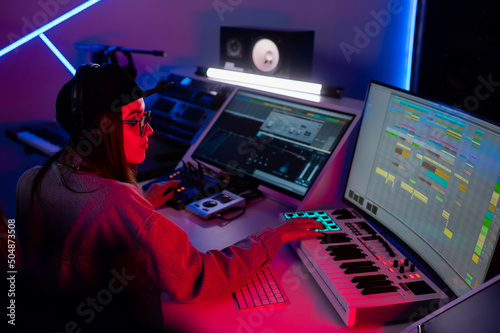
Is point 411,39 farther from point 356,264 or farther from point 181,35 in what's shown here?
point 356,264

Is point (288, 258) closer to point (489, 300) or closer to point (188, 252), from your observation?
point (188, 252)

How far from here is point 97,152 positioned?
3.64ft

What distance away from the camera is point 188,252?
107 cm

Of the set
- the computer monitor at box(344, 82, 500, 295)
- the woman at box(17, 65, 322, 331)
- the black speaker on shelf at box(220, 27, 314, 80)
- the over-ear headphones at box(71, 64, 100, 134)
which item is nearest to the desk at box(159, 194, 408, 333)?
the woman at box(17, 65, 322, 331)

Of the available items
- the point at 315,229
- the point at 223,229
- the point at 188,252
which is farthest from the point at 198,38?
the point at 188,252

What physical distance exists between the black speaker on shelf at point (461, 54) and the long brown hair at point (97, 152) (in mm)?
1798


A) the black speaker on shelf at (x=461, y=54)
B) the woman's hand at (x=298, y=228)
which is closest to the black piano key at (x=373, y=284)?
the woman's hand at (x=298, y=228)

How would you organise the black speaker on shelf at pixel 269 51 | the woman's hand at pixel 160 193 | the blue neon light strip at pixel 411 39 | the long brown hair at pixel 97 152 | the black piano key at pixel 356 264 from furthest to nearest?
1. the blue neon light strip at pixel 411 39
2. the black speaker on shelf at pixel 269 51
3. the woman's hand at pixel 160 193
4. the black piano key at pixel 356 264
5. the long brown hair at pixel 97 152

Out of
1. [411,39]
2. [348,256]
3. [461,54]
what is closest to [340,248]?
[348,256]

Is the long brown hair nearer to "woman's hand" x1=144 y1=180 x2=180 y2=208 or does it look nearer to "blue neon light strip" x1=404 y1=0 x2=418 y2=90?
"woman's hand" x1=144 y1=180 x2=180 y2=208

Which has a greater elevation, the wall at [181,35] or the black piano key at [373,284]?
the wall at [181,35]

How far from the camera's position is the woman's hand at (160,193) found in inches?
66.2

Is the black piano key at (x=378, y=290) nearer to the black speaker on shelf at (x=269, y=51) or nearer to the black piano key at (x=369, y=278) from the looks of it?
the black piano key at (x=369, y=278)

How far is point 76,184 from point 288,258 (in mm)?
691
